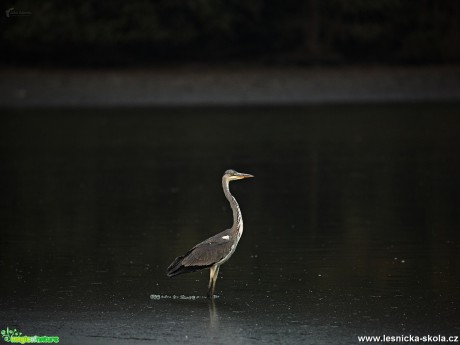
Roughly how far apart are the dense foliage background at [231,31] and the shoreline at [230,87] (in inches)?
129

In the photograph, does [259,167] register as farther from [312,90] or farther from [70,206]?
[312,90]

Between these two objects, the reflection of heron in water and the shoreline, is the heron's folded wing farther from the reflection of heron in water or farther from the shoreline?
the shoreline

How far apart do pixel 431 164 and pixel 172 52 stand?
2526cm

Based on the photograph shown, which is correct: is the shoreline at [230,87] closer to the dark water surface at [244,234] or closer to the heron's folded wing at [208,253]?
the dark water surface at [244,234]

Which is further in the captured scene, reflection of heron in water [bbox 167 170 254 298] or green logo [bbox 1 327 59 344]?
reflection of heron in water [bbox 167 170 254 298]

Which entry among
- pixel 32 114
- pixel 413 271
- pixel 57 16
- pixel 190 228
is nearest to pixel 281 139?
pixel 32 114

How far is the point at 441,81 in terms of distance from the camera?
124ft

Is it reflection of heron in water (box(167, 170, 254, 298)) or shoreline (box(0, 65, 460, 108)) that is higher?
reflection of heron in water (box(167, 170, 254, 298))

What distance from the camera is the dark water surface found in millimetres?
10125

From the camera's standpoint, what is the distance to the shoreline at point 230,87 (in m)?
36.0

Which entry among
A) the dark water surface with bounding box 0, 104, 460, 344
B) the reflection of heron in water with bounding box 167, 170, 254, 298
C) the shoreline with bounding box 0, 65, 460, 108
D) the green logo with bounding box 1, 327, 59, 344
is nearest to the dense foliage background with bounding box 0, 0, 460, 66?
the shoreline with bounding box 0, 65, 460, 108

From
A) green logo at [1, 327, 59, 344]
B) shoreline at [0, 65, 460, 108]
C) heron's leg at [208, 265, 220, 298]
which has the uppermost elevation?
green logo at [1, 327, 59, 344]

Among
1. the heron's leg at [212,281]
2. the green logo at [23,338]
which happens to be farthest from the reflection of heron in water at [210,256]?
the green logo at [23,338]

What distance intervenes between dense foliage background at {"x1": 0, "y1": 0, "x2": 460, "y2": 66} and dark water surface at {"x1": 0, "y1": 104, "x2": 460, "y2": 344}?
14403 mm
